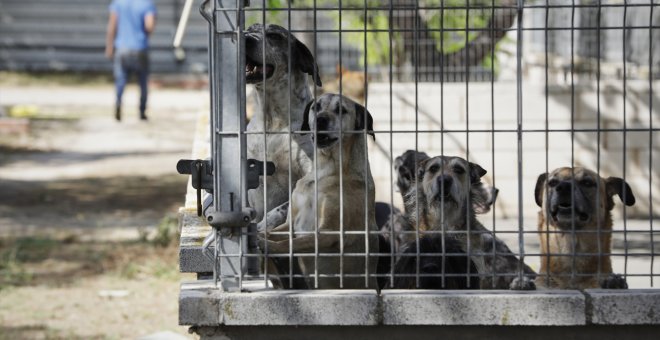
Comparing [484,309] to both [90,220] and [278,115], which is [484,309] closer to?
[278,115]

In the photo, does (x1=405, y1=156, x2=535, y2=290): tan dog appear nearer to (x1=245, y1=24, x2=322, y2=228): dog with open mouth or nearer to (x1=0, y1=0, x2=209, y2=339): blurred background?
(x1=245, y1=24, x2=322, y2=228): dog with open mouth

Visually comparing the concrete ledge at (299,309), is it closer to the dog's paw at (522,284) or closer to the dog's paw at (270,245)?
the dog's paw at (270,245)

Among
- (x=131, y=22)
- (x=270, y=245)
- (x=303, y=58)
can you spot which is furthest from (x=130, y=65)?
(x=270, y=245)

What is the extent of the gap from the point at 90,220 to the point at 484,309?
9628 millimetres

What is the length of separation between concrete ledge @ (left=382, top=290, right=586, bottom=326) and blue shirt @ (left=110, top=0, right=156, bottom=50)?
17.0 m

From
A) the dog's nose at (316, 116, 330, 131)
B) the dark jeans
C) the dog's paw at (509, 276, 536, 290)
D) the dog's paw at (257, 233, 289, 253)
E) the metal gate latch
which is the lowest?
the dog's paw at (509, 276, 536, 290)

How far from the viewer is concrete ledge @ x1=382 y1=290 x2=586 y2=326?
5.16 meters

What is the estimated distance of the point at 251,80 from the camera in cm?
676

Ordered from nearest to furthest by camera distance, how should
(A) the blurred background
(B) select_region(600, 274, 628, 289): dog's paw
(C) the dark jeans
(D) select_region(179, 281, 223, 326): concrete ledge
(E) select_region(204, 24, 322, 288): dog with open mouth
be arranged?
(D) select_region(179, 281, 223, 326): concrete ledge → (B) select_region(600, 274, 628, 289): dog's paw → (E) select_region(204, 24, 322, 288): dog with open mouth → (A) the blurred background → (C) the dark jeans

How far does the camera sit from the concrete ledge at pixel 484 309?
16.9 ft

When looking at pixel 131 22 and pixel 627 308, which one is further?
pixel 131 22

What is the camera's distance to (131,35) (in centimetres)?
2181

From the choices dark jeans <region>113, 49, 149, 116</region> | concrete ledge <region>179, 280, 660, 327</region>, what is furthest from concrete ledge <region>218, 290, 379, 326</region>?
dark jeans <region>113, 49, 149, 116</region>

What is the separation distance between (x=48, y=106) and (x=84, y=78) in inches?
237
